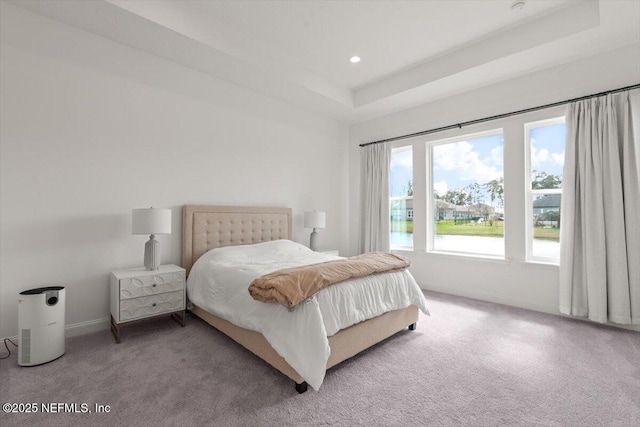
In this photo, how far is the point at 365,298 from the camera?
7.80ft

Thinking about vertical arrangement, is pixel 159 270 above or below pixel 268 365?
above

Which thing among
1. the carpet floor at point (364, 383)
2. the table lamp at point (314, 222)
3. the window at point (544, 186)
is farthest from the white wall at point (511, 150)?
the table lamp at point (314, 222)

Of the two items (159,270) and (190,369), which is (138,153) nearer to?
(159,270)

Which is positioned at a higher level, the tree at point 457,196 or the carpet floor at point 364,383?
the tree at point 457,196

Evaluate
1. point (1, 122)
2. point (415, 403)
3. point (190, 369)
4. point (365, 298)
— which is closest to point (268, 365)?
point (190, 369)

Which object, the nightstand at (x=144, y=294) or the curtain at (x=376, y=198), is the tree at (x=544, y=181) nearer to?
the curtain at (x=376, y=198)

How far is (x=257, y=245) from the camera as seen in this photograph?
3688 millimetres

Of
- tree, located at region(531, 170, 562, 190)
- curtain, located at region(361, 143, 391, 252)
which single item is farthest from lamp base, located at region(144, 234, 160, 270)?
tree, located at region(531, 170, 562, 190)

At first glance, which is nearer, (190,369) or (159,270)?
(190,369)

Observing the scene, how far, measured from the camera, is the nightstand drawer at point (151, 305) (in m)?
2.67

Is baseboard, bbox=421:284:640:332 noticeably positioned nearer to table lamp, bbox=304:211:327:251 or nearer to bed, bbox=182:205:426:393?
bed, bbox=182:205:426:393

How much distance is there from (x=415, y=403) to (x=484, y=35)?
367cm

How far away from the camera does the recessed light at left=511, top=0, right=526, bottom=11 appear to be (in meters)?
2.76

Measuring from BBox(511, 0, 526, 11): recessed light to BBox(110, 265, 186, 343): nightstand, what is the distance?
4.11 meters
